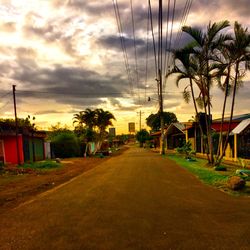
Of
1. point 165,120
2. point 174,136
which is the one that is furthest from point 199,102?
point 165,120

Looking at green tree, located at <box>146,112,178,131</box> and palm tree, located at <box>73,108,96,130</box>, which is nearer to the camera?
palm tree, located at <box>73,108,96,130</box>

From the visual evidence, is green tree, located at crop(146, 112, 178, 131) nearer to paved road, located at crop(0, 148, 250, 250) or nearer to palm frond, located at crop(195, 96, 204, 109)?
palm frond, located at crop(195, 96, 204, 109)

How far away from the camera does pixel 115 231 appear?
5250 millimetres

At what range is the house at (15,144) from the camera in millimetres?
22469

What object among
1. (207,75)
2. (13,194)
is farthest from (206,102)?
(13,194)

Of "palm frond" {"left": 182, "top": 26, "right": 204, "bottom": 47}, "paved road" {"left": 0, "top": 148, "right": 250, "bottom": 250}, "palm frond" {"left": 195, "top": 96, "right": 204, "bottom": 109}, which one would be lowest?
"paved road" {"left": 0, "top": 148, "right": 250, "bottom": 250}

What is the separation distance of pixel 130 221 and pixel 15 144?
65.3 ft

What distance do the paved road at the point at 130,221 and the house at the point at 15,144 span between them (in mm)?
15110

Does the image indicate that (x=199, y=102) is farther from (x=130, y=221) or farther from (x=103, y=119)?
(x=103, y=119)

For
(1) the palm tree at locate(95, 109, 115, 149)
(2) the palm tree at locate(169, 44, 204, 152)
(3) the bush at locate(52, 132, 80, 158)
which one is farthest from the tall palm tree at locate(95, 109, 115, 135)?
(2) the palm tree at locate(169, 44, 204, 152)

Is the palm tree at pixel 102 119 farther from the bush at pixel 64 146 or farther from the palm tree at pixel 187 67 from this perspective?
the palm tree at pixel 187 67

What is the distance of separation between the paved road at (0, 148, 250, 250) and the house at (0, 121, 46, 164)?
15110mm

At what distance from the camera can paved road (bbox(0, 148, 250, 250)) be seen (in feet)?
15.5

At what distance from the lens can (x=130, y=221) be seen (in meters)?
5.87
